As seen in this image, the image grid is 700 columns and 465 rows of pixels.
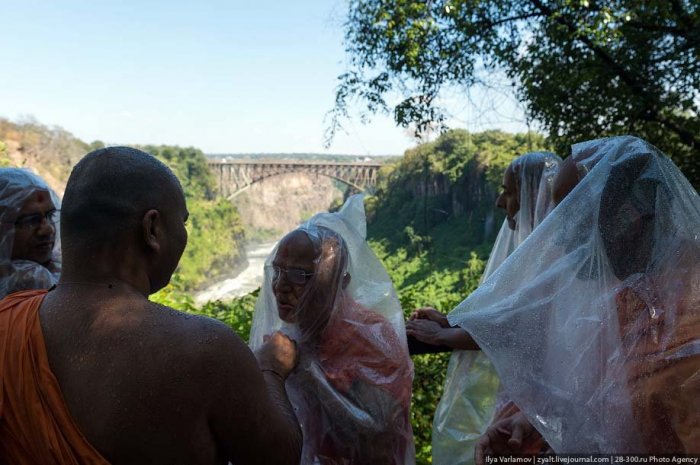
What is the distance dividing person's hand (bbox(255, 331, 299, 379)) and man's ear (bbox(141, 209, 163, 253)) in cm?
58

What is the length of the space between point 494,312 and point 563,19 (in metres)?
4.81

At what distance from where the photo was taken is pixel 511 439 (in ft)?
5.72

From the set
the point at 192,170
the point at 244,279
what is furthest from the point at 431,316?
the point at 192,170

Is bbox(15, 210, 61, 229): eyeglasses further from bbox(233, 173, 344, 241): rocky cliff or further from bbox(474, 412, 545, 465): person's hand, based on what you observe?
bbox(233, 173, 344, 241): rocky cliff

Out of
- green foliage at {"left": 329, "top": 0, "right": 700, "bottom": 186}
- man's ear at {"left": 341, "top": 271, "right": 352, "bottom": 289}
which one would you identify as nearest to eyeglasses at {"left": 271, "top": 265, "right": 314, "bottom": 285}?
man's ear at {"left": 341, "top": 271, "right": 352, "bottom": 289}

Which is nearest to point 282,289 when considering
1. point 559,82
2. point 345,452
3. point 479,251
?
point 345,452

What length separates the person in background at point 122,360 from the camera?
1.15 metres

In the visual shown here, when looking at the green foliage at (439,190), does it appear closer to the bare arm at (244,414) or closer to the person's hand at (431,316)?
the person's hand at (431,316)

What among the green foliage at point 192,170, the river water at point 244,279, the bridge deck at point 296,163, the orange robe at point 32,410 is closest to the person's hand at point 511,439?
the orange robe at point 32,410

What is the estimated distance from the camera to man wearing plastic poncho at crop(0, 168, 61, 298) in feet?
7.30

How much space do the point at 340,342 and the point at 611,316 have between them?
906 millimetres

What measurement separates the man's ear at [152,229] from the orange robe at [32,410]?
30 cm

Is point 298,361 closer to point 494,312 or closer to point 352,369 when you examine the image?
point 352,369

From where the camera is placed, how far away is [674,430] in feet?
4.46
